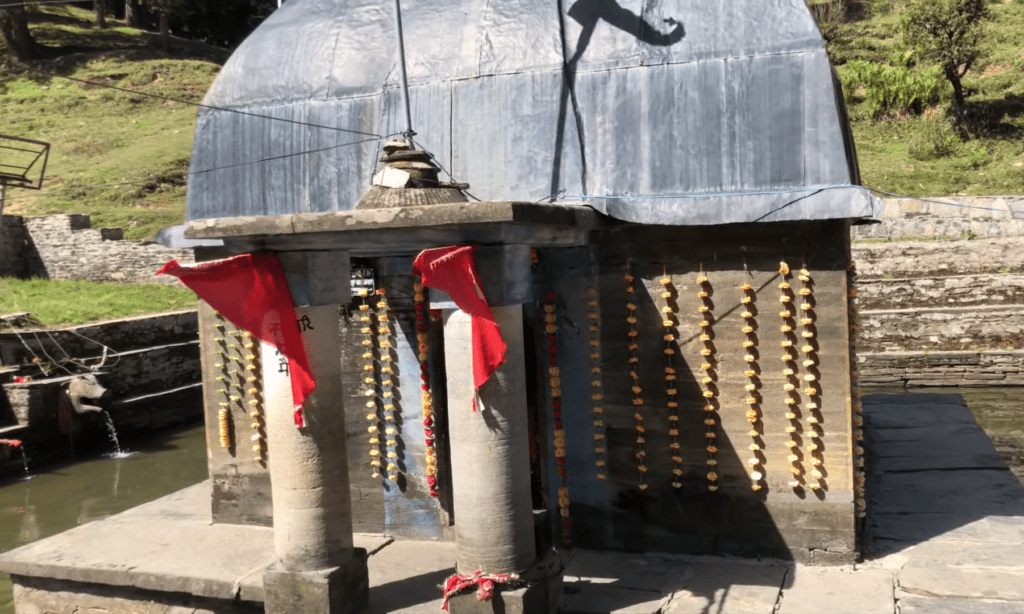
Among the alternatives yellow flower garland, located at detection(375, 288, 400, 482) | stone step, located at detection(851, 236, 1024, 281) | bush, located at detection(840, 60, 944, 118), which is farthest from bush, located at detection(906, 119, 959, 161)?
yellow flower garland, located at detection(375, 288, 400, 482)

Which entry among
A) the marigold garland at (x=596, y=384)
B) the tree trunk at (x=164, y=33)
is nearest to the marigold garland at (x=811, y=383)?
the marigold garland at (x=596, y=384)

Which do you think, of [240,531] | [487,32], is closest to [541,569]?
[240,531]

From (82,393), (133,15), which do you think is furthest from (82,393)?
(133,15)

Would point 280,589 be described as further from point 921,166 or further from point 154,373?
point 921,166

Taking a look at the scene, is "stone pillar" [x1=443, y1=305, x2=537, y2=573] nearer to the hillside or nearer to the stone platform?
the stone platform

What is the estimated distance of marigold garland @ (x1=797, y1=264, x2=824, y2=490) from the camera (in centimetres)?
727

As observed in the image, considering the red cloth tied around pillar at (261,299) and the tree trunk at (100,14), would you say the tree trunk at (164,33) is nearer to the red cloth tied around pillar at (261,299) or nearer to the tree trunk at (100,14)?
the tree trunk at (100,14)

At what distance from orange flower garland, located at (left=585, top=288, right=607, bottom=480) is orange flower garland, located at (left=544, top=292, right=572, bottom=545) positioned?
2.4 inches

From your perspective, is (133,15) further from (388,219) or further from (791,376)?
(791,376)

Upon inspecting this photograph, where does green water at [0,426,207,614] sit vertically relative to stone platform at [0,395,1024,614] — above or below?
below

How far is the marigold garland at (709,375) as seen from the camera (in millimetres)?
7539

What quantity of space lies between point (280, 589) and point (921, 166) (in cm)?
2405

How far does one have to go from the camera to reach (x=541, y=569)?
662cm

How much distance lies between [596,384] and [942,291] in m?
13.7
